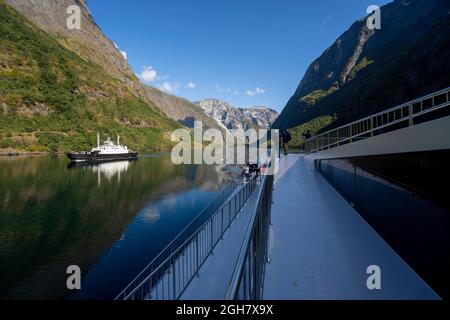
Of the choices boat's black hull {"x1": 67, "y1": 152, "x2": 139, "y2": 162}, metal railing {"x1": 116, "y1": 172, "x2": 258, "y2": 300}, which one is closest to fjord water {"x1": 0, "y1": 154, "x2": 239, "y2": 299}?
metal railing {"x1": 116, "y1": 172, "x2": 258, "y2": 300}

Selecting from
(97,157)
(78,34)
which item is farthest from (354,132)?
(78,34)

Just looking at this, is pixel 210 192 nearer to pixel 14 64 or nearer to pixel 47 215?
pixel 47 215

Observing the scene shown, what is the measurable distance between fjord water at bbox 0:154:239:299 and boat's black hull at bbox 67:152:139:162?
3402 cm

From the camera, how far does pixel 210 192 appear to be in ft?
103

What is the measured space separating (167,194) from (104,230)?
38.6 ft

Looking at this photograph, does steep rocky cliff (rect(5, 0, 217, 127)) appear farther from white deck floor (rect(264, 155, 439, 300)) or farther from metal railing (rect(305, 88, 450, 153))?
white deck floor (rect(264, 155, 439, 300))

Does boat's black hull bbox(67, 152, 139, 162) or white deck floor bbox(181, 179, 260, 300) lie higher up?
boat's black hull bbox(67, 152, 139, 162)

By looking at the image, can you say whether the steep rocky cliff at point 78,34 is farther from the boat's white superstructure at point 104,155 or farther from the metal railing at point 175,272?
the metal railing at point 175,272

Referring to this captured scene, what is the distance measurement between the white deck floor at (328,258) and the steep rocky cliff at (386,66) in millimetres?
65652

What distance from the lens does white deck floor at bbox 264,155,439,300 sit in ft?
14.8

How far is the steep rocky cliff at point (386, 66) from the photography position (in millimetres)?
70312

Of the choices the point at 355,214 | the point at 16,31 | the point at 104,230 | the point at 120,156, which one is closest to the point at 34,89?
the point at 16,31

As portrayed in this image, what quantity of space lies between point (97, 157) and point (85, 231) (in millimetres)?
60679

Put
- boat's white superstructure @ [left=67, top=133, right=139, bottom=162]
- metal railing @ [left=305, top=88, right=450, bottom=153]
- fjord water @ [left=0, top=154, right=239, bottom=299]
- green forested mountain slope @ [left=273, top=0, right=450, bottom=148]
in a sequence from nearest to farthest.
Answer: metal railing @ [left=305, top=88, right=450, bottom=153] < fjord water @ [left=0, top=154, right=239, bottom=299] < boat's white superstructure @ [left=67, top=133, right=139, bottom=162] < green forested mountain slope @ [left=273, top=0, right=450, bottom=148]
